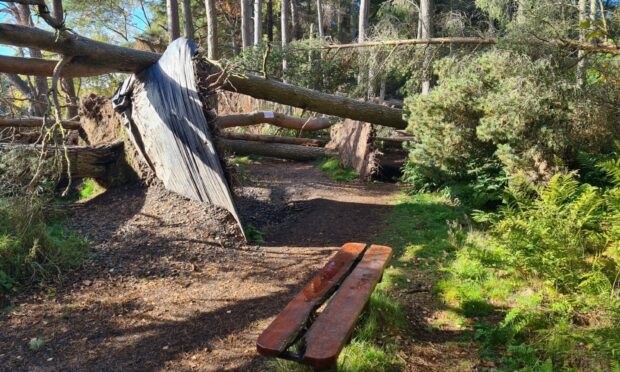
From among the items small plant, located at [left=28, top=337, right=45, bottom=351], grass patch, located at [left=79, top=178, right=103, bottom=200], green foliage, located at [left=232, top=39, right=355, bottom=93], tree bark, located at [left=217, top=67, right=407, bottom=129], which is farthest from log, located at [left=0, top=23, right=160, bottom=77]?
green foliage, located at [left=232, top=39, right=355, bottom=93]

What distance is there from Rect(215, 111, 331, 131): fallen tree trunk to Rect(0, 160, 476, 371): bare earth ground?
4.02 meters

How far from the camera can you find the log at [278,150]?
12.4 meters

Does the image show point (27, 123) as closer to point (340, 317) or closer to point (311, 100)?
point (311, 100)

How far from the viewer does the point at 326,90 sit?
1314 centimetres

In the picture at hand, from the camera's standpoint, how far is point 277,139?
13070mm

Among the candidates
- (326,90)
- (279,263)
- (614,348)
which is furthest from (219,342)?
(326,90)

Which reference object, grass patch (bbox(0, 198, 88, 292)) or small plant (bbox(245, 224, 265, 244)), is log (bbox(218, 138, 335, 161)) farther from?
grass patch (bbox(0, 198, 88, 292))

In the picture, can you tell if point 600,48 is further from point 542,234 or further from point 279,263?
point 279,263

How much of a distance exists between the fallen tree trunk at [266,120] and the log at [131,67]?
2049 millimetres

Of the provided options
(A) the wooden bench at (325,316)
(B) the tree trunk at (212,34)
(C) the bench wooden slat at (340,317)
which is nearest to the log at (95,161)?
(A) the wooden bench at (325,316)

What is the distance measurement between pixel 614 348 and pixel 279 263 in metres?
3.43

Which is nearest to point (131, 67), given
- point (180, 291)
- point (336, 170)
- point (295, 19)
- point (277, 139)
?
point (180, 291)

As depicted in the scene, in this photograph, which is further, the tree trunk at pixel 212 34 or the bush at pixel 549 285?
the tree trunk at pixel 212 34

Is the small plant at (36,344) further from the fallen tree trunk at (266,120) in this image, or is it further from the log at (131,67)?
the fallen tree trunk at (266,120)
